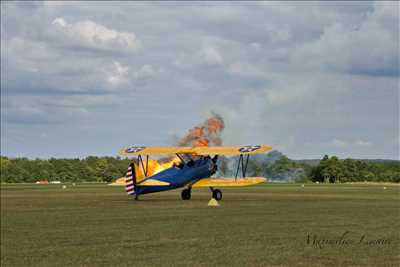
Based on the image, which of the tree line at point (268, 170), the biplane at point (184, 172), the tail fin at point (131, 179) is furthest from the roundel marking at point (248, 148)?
the tree line at point (268, 170)

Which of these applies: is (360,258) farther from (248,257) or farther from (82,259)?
(82,259)

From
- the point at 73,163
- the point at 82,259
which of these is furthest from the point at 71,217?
the point at 73,163

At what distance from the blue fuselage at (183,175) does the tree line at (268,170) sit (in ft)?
292

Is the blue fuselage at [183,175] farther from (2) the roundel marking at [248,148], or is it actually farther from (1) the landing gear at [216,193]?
(2) the roundel marking at [248,148]

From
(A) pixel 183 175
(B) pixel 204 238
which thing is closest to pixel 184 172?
(A) pixel 183 175

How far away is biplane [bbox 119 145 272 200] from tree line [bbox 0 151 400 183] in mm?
89386

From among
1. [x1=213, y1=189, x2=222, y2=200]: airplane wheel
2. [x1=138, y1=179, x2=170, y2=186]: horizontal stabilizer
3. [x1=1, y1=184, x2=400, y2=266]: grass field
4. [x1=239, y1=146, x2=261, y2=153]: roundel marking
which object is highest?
[x1=239, y1=146, x2=261, y2=153]: roundel marking

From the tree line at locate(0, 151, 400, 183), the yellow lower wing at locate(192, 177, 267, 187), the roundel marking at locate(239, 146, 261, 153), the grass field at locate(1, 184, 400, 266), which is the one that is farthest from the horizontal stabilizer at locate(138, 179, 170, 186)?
the tree line at locate(0, 151, 400, 183)

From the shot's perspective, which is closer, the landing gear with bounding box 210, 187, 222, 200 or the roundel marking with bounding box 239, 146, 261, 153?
the landing gear with bounding box 210, 187, 222, 200

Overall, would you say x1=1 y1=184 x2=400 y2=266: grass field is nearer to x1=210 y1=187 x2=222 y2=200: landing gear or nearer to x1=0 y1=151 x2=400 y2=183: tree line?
x1=210 y1=187 x2=222 y2=200: landing gear

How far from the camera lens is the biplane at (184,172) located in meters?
46.6

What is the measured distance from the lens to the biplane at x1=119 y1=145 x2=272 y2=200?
46562 millimetres

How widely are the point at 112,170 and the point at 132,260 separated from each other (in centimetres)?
16032

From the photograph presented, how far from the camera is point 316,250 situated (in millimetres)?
19156
